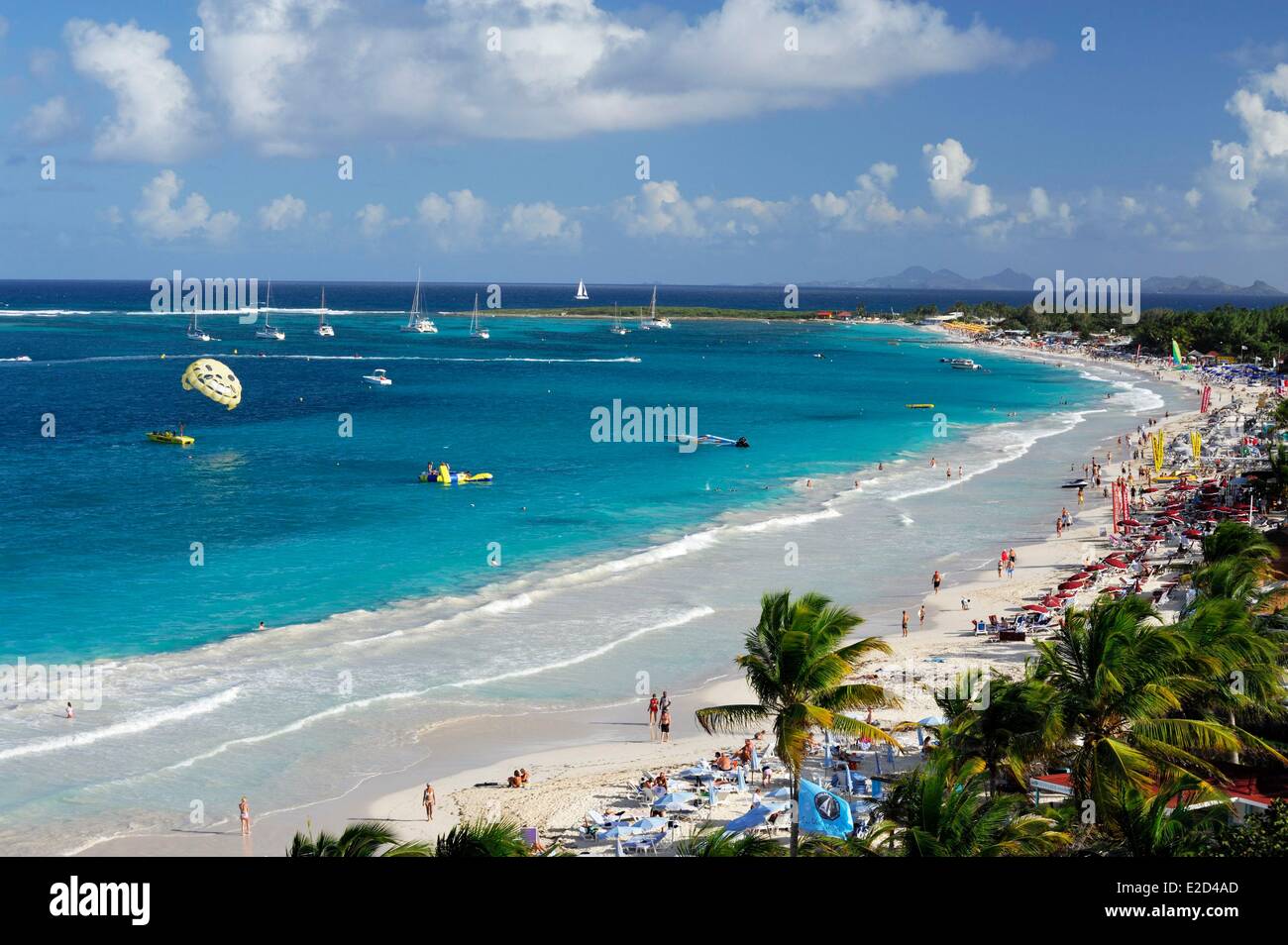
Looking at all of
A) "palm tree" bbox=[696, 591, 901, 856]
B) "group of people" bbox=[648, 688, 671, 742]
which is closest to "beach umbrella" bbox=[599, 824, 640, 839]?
"palm tree" bbox=[696, 591, 901, 856]

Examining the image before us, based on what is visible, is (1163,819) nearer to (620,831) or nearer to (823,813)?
(823,813)

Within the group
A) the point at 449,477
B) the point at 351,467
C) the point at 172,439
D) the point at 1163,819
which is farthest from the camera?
the point at 172,439

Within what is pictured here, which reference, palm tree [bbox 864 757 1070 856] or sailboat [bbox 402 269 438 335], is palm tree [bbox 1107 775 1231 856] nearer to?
A: palm tree [bbox 864 757 1070 856]

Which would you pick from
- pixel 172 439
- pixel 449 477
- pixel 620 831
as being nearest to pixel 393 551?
pixel 449 477

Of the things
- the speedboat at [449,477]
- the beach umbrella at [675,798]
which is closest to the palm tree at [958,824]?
the beach umbrella at [675,798]

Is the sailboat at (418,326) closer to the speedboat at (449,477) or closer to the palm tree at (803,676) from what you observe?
the speedboat at (449,477)
